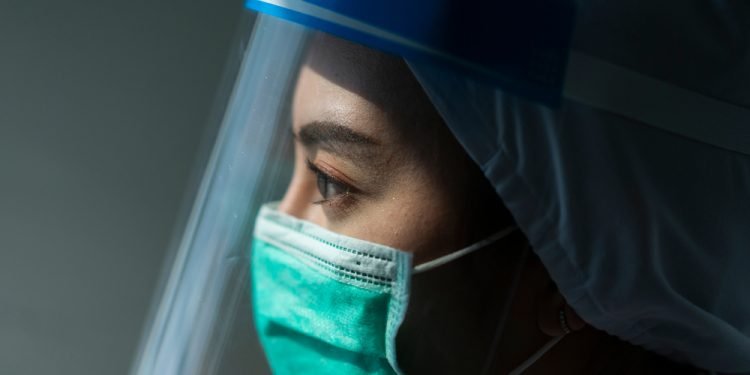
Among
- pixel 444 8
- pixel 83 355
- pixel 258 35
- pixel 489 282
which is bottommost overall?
pixel 83 355

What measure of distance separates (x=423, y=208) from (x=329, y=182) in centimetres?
14

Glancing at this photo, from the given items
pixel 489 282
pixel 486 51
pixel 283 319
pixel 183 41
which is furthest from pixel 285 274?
pixel 183 41

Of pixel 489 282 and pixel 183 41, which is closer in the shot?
pixel 489 282

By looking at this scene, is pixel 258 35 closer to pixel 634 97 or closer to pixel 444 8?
pixel 444 8

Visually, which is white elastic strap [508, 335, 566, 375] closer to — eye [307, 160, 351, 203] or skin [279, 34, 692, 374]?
skin [279, 34, 692, 374]

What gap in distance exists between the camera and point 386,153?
96 cm

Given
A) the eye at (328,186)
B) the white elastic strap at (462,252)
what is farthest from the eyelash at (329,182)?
the white elastic strap at (462,252)

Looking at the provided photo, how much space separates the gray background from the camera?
4.38ft

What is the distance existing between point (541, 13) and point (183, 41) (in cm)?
76

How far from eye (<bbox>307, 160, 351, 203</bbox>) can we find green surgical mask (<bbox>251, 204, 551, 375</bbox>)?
0.15 ft

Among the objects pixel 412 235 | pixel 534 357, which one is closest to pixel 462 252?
pixel 412 235

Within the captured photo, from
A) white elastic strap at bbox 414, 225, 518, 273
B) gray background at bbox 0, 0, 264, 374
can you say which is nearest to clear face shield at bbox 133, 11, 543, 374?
white elastic strap at bbox 414, 225, 518, 273

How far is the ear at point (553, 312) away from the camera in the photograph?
100 centimetres

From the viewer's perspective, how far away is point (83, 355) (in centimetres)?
146
